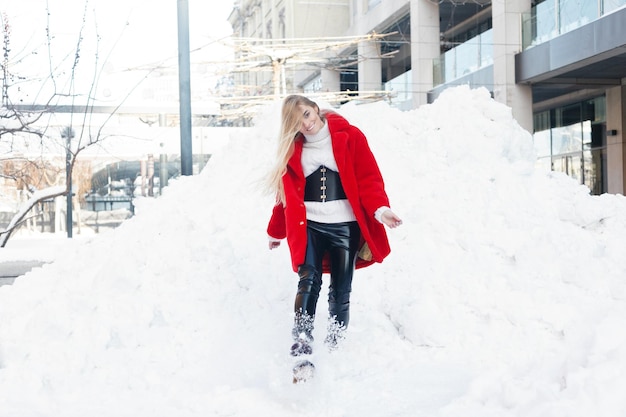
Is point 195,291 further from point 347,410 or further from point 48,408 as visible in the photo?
point 347,410

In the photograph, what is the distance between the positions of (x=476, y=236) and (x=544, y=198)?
1209 millimetres

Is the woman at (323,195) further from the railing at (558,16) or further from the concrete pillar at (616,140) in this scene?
the concrete pillar at (616,140)

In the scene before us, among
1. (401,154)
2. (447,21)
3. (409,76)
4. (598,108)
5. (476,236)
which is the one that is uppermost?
(447,21)

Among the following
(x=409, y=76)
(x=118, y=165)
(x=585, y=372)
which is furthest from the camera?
(x=409, y=76)

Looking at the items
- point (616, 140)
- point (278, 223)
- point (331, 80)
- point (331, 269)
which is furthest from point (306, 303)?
point (331, 80)

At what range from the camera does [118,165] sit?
25438 millimetres

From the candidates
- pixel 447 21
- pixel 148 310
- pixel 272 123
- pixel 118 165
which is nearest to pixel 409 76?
pixel 447 21

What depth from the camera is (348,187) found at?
4.21 metres

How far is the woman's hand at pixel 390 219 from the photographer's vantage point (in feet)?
13.2

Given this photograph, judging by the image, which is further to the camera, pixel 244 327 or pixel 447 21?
pixel 447 21

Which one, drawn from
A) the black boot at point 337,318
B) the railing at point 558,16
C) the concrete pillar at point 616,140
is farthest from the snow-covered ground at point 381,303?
the concrete pillar at point 616,140

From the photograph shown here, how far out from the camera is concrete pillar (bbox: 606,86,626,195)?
2114 centimetres

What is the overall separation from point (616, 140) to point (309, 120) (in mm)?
19813

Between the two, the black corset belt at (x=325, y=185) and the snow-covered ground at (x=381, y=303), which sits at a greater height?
the black corset belt at (x=325, y=185)
